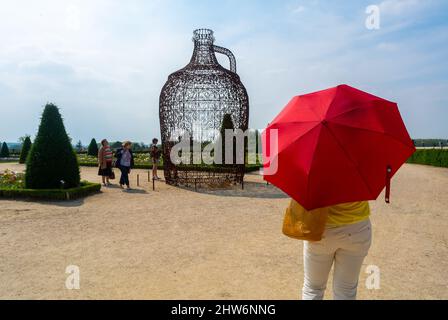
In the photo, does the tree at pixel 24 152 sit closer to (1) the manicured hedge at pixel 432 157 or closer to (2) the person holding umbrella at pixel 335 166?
(2) the person holding umbrella at pixel 335 166

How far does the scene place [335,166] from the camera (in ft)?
7.92

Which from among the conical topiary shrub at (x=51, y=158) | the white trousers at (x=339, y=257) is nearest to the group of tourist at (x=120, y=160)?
the conical topiary shrub at (x=51, y=158)

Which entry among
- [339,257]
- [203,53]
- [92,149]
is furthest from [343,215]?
[92,149]

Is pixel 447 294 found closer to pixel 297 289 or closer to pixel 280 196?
pixel 297 289

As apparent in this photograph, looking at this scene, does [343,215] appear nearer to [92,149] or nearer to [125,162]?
[125,162]

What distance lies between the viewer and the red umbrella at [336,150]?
241 centimetres

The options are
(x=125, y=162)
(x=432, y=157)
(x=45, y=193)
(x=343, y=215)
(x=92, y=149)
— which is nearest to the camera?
(x=343, y=215)

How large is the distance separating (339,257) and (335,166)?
0.87 meters

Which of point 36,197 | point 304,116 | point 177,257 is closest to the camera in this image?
point 304,116

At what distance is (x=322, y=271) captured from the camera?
2900mm

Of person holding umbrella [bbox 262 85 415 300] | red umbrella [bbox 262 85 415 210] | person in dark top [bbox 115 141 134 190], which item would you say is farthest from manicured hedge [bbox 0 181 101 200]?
red umbrella [bbox 262 85 415 210]

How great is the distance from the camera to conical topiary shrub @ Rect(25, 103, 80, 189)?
36.5 ft

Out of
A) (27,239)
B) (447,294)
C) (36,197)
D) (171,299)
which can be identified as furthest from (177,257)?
(36,197)
